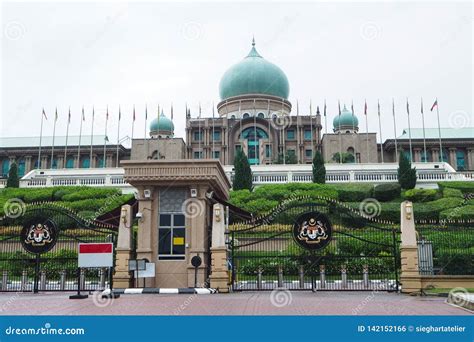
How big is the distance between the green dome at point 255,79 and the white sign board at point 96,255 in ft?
188

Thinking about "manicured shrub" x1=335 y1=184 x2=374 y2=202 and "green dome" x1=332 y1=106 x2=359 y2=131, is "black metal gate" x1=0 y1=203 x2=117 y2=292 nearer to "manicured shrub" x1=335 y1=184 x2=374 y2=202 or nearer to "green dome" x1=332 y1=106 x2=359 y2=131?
"manicured shrub" x1=335 y1=184 x2=374 y2=202

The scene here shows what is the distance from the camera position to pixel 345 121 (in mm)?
72812

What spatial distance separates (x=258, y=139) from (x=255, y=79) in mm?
7599

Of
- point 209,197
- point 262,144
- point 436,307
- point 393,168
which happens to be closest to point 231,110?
point 262,144

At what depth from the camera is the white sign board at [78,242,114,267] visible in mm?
15508

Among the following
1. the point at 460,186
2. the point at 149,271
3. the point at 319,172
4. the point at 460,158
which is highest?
the point at 460,158

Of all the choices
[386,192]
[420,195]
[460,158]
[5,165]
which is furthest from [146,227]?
[5,165]

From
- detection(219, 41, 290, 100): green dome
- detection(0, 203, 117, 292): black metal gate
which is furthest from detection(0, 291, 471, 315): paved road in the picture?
detection(219, 41, 290, 100): green dome

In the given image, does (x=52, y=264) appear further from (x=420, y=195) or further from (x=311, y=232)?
(x=420, y=195)

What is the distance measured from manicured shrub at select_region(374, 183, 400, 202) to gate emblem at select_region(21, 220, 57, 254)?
27991 millimetres

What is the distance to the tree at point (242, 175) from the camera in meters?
44.3

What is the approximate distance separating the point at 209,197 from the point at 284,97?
184 feet

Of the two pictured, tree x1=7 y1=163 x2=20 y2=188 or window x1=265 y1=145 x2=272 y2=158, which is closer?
tree x1=7 y1=163 x2=20 y2=188

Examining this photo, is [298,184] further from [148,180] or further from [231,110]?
[231,110]
